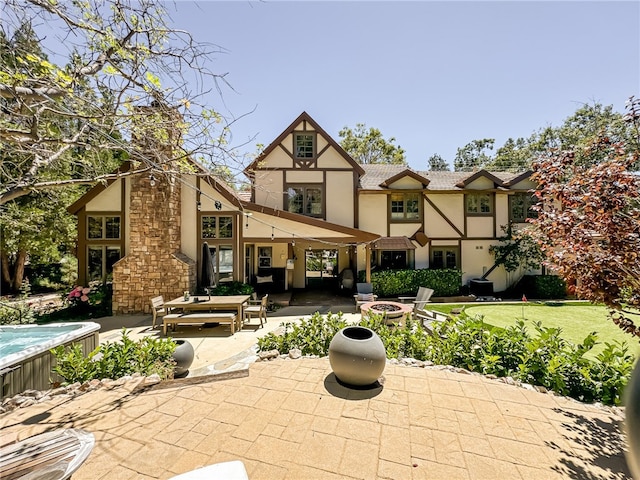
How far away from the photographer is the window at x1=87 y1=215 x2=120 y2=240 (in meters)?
11.9

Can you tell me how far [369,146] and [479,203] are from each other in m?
18.4

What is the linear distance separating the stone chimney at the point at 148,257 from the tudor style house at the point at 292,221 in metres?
0.04

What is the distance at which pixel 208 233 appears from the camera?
1247 centimetres

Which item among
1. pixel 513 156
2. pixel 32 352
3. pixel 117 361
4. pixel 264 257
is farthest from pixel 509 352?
pixel 513 156

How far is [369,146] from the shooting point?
1229 inches

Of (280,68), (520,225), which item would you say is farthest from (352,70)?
(520,225)

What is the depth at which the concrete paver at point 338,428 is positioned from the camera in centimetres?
290

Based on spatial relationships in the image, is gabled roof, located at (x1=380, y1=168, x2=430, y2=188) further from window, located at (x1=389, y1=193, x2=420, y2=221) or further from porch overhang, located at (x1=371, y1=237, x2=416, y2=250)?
porch overhang, located at (x1=371, y1=237, x2=416, y2=250)

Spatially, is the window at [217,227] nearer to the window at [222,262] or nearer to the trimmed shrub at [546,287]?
the window at [222,262]

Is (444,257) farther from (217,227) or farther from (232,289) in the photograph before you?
(217,227)

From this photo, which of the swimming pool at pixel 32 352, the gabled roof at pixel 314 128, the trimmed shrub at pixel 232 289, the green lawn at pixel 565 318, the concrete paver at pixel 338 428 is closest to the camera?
the concrete paver at pixel 338 428

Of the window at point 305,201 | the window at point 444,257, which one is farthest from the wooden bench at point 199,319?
the window at point 444,257

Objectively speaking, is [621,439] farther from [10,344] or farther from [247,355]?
[10,344]

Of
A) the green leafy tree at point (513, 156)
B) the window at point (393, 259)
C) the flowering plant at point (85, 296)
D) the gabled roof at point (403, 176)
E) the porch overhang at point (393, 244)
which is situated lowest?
the flowering plant at point (85, 296)
